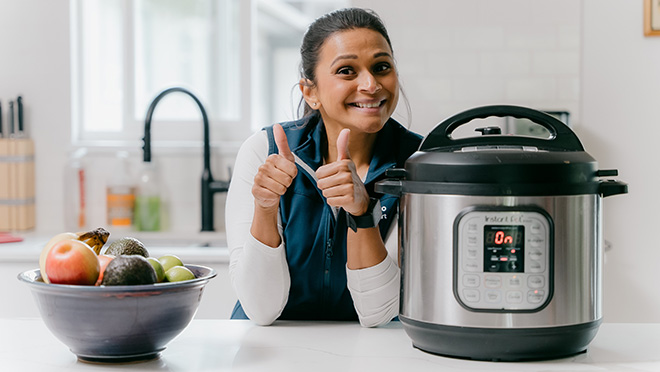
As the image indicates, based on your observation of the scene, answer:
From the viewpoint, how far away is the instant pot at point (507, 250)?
1.00 metres

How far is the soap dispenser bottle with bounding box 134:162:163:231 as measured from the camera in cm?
304

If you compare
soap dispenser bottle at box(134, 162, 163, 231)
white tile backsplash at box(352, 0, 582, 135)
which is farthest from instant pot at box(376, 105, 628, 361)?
soap dispenser bottle at box(134, 162, 163, 231)

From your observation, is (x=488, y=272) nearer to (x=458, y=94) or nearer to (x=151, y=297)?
(x=151, y=297)

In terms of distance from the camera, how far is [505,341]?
101 cm

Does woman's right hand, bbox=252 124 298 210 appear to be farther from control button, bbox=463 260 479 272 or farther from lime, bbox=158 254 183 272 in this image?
control button, bbox=463 260 479 272

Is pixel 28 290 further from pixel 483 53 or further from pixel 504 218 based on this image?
pixel 504 218

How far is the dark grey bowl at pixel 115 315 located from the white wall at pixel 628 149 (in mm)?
2150

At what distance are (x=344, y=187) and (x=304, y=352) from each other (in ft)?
0.88

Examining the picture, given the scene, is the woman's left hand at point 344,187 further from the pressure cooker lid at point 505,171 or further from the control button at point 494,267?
the control button at point 494,267

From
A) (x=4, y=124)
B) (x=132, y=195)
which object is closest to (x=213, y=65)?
(x=132, y=195)

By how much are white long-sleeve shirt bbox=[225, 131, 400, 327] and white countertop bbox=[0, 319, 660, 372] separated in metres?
0.10

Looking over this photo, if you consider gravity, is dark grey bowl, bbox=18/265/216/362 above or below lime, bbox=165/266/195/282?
below

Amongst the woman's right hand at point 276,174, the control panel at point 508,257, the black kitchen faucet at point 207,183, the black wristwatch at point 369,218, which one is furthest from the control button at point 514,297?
the black kitchen faucet at point 207,183

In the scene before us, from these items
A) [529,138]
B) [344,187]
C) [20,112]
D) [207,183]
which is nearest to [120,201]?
[207,183]
